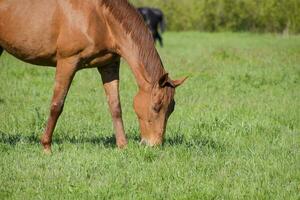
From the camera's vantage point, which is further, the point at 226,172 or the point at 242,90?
the point at 242,90

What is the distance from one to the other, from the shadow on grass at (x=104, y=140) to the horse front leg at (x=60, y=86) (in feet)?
1.63

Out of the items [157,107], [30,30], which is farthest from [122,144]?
[30,30]

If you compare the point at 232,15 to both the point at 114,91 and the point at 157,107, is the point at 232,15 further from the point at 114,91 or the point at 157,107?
the point at 157,107

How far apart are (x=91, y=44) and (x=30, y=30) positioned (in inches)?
33.0

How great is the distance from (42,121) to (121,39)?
2494 millimetres

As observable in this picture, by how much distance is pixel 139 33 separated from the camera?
7203mm

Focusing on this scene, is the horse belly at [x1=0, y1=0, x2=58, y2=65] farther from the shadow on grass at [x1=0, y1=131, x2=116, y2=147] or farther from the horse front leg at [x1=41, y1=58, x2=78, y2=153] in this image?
the shadow on grass at [x1=0, y1=131, x2=116, y2=147]

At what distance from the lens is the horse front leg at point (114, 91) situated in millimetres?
7668

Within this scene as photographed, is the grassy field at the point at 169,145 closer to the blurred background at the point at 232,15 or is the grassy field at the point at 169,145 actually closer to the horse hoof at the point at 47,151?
the horse hoof at the point at 47,151

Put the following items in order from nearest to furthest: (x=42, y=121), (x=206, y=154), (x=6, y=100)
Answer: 1. (x=206, y=154)
2. (x=42, y=121)
3. (x=6, y=100)

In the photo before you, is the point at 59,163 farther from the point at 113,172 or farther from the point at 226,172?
the point at 226,172

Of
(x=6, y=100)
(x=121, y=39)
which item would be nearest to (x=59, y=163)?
(x=121, y=39)

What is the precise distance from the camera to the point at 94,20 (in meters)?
7.05

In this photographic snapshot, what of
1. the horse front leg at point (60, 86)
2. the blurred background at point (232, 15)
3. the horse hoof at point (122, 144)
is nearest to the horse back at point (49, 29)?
the horse front leg at point (60, 86)
